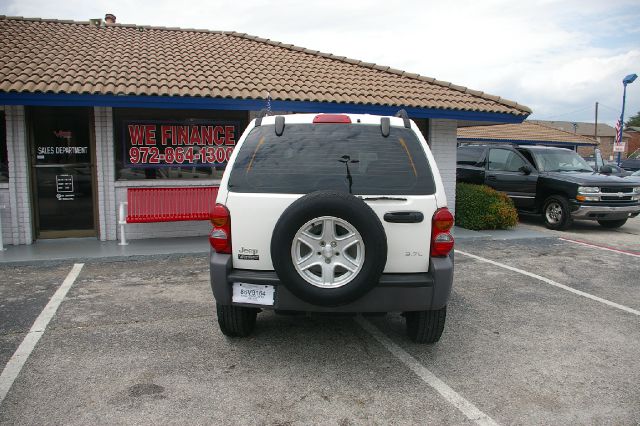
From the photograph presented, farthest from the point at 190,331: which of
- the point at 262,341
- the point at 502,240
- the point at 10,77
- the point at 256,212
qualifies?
the point at 502,240

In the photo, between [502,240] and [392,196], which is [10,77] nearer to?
[392,196]

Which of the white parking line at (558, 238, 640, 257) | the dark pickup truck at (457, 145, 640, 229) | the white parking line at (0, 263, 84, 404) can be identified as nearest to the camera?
the white parking line at (0, 263, 84, 404)

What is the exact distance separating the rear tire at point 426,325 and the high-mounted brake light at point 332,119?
1676 millimetres

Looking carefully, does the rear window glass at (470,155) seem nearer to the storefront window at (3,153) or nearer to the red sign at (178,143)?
the red sign at (178,143)

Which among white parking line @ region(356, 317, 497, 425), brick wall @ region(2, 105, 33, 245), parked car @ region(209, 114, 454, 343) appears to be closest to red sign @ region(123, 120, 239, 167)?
brick wall @ region(2, 105, 33, 245)

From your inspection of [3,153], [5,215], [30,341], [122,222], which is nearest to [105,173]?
[122,222]

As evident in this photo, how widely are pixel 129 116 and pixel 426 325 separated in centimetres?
703

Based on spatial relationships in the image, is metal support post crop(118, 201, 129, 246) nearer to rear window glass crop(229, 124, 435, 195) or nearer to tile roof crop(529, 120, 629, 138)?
rear window glass crop(229, 124, 435, 195)

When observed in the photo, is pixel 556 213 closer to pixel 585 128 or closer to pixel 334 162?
pixel 334 162

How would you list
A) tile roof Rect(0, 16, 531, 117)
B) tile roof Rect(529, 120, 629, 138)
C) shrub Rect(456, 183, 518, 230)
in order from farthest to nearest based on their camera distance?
tile roof Rect(529, 120, 629, 138), shrub Rect(456, 183, 518, 230), tile roof Rect(0, 16, 531, 117)

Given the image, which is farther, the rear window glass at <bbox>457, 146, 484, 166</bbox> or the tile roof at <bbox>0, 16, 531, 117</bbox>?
the rear window glass at <bbox>457, 146, 484, 166</bbox>

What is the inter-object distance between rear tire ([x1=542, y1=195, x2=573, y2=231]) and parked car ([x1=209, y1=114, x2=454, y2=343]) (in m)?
8.33

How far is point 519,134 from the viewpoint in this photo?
105 ft

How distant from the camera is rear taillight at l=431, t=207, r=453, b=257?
12.2 feet
